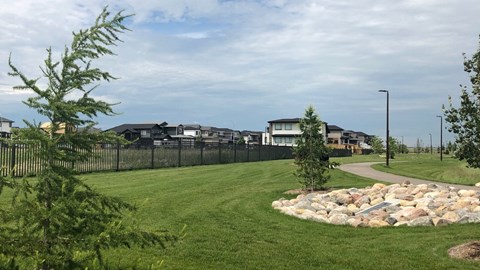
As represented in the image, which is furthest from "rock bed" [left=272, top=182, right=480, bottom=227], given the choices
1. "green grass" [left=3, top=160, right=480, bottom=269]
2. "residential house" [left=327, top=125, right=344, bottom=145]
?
"residential house" [left=327, top=125, right=344, bottom=145]

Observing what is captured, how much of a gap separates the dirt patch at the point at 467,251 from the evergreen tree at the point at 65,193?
590 cm

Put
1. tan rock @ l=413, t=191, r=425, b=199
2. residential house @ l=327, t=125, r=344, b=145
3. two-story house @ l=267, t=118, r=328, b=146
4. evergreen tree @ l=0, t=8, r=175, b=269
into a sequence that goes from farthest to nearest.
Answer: residential house @ l=327, t=125, r=344, b=145
two-story house @ l=267, t=118, r=328, b=146
tan rock @ l=413, t=191, r=425, b=199
evergreen tree @ l=0, t=8, r=175, b=269

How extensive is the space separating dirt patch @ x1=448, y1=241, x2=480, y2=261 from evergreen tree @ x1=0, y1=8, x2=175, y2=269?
5.90 m

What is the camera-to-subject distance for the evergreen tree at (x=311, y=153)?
1712 cm

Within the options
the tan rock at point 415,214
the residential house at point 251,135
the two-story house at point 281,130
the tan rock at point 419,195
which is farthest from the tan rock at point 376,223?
the residential house at point 251,135

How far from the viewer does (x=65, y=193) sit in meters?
4.29

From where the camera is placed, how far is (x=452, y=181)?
2364 centimetres

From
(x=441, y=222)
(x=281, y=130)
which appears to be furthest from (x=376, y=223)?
(x=281, y=130)

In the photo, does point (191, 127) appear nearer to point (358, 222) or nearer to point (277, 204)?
point (277, 204)

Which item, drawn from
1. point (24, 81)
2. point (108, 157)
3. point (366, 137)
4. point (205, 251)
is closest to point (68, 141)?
point (24, 81)

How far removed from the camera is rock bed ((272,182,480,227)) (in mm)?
11602

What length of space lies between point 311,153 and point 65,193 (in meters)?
13.6

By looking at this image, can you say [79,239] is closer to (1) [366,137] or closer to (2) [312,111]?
(2) [312,111]

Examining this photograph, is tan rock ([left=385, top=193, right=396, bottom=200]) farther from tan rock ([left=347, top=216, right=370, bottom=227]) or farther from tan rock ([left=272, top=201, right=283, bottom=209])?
tan rock ([left=272, top=201, right=283, bottom=209])
